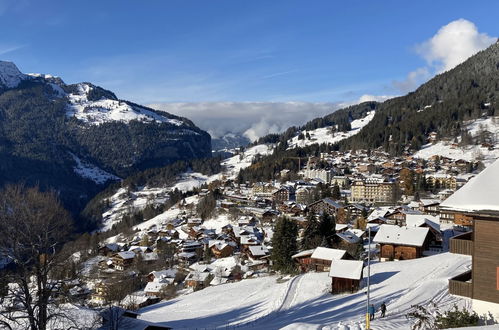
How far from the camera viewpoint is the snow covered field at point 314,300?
24.8m

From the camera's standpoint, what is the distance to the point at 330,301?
30859 mm

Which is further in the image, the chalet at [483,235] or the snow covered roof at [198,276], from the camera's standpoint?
the snow covered roof at [198,276]

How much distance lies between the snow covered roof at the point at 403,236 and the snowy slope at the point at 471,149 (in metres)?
91.0

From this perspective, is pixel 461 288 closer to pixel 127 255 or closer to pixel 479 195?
pixel 479 195

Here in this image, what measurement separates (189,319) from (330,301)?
11.1 meters

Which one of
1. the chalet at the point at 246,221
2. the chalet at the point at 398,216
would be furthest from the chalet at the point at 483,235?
the chalet at the point at 246,221

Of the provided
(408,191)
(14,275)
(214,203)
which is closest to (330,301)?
(14,275)

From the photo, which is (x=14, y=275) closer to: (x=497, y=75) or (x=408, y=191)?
(x=408, y=191)

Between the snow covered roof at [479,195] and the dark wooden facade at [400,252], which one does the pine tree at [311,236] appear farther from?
the snow covered roof at [479,195]

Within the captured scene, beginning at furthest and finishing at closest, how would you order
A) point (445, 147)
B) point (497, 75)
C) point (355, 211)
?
point (497, 75)
point (445, 147)
point (355, 211)

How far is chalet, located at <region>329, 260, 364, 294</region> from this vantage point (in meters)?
32.4

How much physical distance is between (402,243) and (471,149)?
110 metres

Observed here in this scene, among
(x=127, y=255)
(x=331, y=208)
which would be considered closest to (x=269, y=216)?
(x=331, y=208)

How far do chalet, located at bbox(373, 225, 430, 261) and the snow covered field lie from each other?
5.93 m
